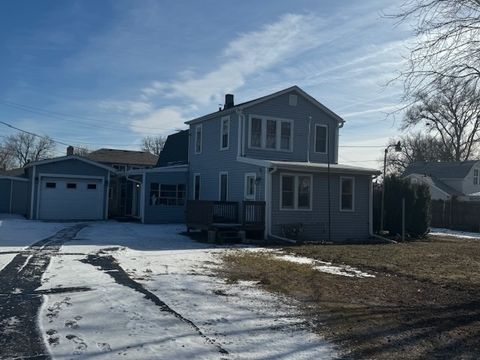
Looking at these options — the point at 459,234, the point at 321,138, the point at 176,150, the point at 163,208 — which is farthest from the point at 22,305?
the point at 459,234

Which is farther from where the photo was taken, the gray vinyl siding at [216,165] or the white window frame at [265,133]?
the white window frame at [265,133]

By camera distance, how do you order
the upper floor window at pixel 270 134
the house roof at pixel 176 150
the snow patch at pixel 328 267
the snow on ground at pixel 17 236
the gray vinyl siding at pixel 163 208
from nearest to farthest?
the snow patch at pixel 328 267 → the snow on ground at pixel 17 236 → the upper floor window at pixel 270 134 → the gray vinyl siding at pixel 163 208 → the house roof at pixel 176 150

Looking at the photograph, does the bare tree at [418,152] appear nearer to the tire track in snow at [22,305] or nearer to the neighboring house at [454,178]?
the neighboring house at [454,178]

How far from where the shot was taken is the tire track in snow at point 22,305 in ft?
18.0

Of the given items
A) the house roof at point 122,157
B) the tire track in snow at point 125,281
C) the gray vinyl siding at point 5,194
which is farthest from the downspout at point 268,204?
the gray vinyl siding at point 5,194

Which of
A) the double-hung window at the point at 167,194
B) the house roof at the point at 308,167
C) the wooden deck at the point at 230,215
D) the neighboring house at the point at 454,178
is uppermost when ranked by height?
the neighboring house at the point at 454,178

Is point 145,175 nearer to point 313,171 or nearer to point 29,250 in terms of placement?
point 313,171

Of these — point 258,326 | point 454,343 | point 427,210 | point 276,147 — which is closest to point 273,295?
point 258,326

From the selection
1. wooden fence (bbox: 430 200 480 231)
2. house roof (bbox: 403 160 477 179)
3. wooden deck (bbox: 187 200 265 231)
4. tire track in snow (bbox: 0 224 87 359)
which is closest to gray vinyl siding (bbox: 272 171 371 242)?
wooden deck (bbox: 187 200 265 231)

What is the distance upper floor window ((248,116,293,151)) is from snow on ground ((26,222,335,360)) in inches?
438

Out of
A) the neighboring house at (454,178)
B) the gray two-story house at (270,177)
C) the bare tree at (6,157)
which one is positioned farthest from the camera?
the bare tree at (6,157)

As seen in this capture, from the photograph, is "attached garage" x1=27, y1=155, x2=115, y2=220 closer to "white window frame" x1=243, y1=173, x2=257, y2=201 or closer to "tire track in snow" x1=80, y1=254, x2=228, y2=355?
"white window frame" x1=243, y1=173, x2=257, y2=201

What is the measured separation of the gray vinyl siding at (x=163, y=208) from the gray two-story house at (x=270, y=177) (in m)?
0.05

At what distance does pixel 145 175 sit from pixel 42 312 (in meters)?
19.0
